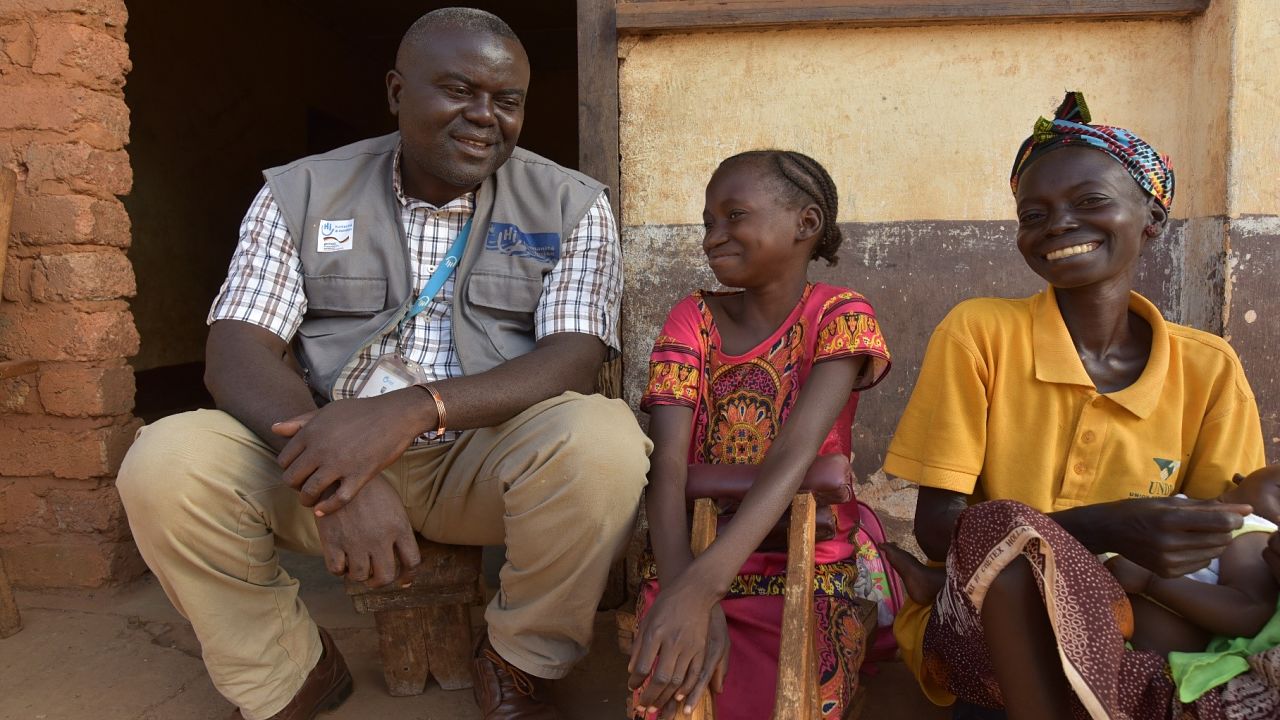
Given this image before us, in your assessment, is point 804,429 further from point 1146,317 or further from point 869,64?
point 869,64

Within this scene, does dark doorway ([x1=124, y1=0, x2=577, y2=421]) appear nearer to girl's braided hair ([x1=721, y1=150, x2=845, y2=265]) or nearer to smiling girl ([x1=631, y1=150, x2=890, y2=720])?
smiling girl ([x1=631, y1=150, x2=890, y2=720])

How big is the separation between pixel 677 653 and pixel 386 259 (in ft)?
4.30

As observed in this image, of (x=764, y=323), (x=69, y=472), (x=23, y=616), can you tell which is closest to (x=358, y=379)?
(x=764, y=323)

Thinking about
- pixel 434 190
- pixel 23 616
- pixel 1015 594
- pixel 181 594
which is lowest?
pixel 23 616

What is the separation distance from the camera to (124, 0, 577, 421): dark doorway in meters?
6.44

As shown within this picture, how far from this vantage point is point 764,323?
7.14 ft

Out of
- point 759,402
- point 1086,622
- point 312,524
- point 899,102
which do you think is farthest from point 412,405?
point 899,102

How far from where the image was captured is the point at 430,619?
7.66 feet

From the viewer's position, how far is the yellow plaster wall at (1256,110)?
2.62 m

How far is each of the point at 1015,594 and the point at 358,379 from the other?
1606 millimetres

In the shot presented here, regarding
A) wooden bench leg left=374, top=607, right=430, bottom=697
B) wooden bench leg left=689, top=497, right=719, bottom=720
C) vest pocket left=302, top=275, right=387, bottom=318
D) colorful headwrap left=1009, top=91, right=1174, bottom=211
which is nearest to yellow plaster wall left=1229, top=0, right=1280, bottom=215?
colorful headwrap left=1009, top=91, right=1174, bottom=211

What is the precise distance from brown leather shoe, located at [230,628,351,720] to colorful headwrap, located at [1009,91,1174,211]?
2.02 metres

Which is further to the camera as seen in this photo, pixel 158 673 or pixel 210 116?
pixel 210 116

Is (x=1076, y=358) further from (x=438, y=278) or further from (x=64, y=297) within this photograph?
(x=64, y=297)
